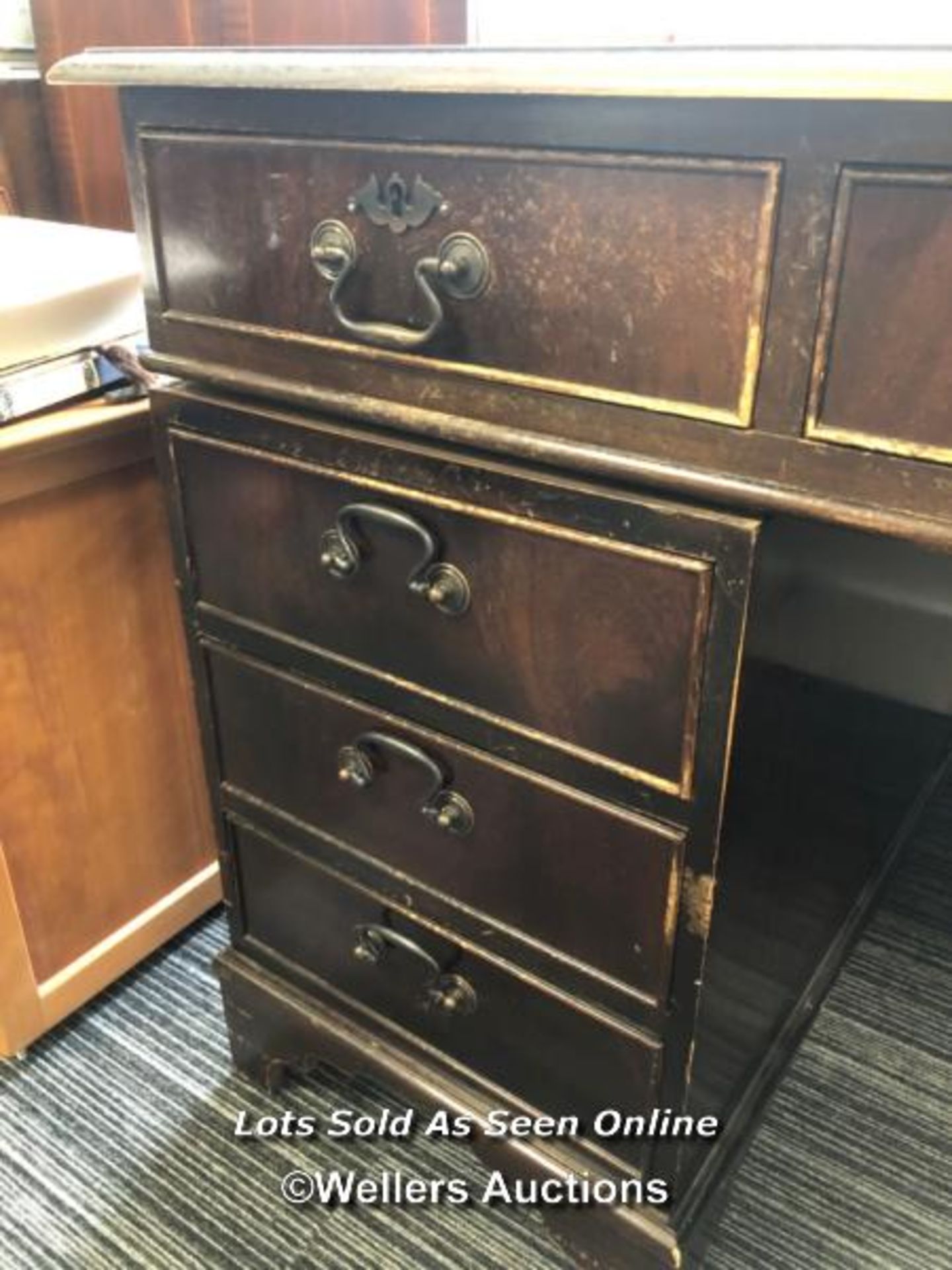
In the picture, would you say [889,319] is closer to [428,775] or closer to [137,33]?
[428,775]

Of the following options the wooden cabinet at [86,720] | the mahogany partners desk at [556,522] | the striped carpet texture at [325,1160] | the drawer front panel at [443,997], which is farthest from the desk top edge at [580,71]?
the striped carpet texture at [325,1160]

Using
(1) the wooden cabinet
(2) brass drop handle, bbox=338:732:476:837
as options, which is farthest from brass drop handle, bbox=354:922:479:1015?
(1) the wooden cabinet

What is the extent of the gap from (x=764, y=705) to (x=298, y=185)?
16.0 inches

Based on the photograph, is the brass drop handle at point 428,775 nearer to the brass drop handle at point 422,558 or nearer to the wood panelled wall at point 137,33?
the brass drop handle at point 422,558

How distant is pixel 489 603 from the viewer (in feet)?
2.19

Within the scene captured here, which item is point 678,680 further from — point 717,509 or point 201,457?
point 201,457

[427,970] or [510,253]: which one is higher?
[510,253]

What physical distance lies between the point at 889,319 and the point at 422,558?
0.31m

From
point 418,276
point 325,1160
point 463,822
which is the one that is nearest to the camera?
point 418,276

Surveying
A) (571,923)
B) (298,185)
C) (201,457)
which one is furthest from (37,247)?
(571,923)

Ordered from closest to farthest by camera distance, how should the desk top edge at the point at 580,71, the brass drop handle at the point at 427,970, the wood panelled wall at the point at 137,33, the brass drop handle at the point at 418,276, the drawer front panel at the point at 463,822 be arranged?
the desk top edge at the point at 580,71 → the brass drop handle at the point at 418,276 → the drawer front panel at the point at 463,822 → the brass drop handle at the point at 427,970 → the wood panelled wall at the point at 137,33

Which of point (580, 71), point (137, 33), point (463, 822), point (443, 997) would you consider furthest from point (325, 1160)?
point (137, 33)

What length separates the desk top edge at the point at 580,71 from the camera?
43cm

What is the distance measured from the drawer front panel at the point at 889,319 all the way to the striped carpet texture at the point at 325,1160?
0.75 meters
